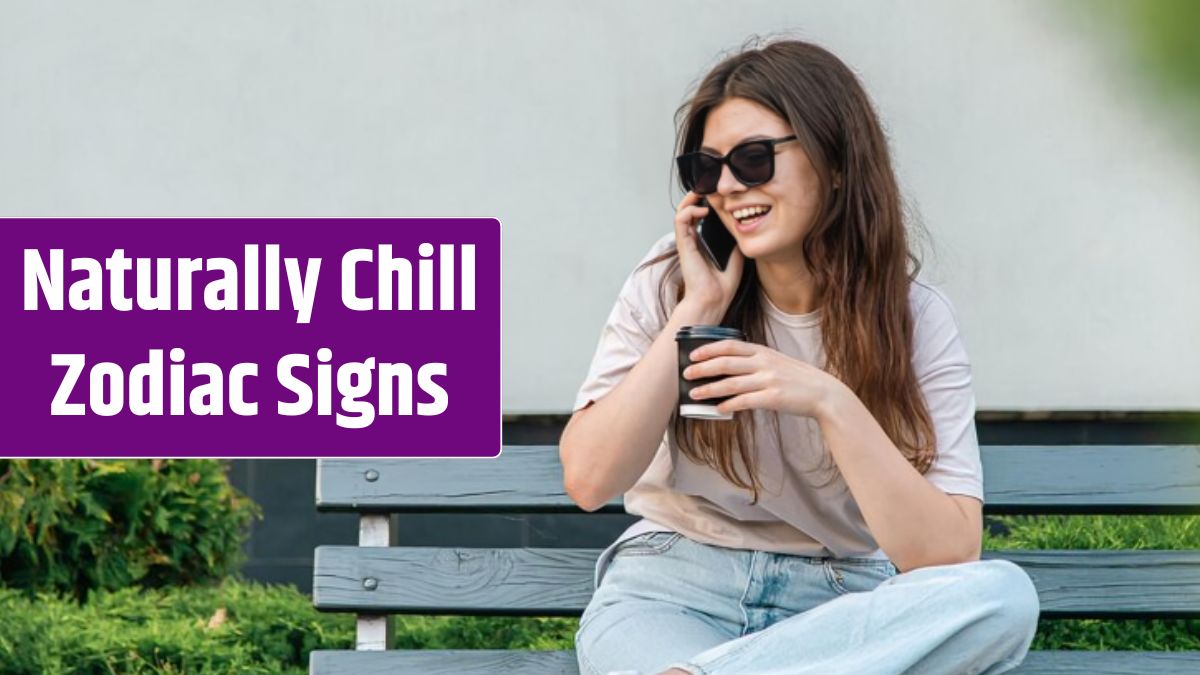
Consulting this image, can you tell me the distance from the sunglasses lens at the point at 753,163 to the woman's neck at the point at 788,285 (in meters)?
0.17

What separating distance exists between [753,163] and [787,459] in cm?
43

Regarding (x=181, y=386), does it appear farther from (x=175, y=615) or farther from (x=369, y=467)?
(x=369, y=467)

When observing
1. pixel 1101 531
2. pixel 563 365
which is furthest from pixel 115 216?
pixel 1101 531

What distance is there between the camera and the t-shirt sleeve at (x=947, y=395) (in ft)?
7.57

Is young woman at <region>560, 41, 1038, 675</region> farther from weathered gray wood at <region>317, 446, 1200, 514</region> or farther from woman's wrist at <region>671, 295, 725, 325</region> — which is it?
weathered gray wood at <region>317, 446, 1200, 514</region>

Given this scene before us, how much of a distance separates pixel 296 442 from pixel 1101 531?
2.40 metres

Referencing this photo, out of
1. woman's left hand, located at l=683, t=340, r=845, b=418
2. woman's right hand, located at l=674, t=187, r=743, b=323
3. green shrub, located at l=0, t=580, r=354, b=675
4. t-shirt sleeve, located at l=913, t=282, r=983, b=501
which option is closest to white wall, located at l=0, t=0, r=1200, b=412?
green shrub, located at l=0, t=580, r=354, b=675

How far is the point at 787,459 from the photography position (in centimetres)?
238

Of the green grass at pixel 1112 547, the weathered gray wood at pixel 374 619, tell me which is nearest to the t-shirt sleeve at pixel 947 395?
the green grass at pixel 1112 547

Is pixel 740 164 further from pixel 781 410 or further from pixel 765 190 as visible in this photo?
pixel 781 410

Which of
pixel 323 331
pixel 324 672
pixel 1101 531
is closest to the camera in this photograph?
pixel 324 672

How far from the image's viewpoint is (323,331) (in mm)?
4211

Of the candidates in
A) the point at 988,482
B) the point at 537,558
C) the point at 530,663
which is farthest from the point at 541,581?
the point at 988,482

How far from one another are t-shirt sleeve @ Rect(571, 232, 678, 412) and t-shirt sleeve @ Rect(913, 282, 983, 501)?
1.23ft
